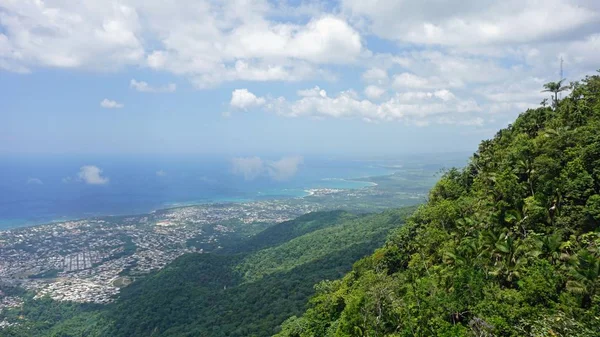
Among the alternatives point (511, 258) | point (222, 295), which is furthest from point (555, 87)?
point (222, 295)

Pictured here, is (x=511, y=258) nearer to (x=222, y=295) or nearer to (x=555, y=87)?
(x=555, y=87)

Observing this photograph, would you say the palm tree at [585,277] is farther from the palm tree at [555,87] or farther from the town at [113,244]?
the town at [113,244]

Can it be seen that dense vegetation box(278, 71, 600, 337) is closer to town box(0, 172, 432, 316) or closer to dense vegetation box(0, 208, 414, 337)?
dense vegetation box(0, 208, 414, 337)

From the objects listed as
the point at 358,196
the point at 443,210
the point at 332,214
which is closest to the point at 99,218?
the point at 332,214

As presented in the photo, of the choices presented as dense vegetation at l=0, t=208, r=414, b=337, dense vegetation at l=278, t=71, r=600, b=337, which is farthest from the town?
dense vegetation at l=278, t=71, r=600, b=337

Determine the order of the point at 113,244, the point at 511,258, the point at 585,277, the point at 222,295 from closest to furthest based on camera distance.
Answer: the point at 585,277 → the point at 511,258 → the point at 222,295 → the point at 113,244

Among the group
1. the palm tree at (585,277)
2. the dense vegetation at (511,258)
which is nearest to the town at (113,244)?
the dense vegetation at (511,258)
